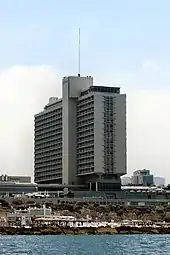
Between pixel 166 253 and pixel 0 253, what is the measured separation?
25.5m

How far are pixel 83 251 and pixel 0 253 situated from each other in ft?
52.5

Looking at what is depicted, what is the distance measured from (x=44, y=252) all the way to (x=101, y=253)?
9.03 m

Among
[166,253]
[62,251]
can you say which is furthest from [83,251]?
[166,253]

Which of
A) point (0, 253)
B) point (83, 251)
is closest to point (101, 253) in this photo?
point (83, 251)

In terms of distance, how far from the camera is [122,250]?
13288 centimetres

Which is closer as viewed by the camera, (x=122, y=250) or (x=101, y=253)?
(x=101, y=253)

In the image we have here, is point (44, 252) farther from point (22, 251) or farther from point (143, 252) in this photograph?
point (143, 252)

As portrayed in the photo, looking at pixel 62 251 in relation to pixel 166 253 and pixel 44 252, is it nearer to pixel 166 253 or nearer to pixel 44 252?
pixel 44 252

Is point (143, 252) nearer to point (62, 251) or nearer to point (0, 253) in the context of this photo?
point (62, 251)

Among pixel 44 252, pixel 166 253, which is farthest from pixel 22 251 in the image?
pixel 166 253

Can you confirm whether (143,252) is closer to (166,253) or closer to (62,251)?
(166,253)

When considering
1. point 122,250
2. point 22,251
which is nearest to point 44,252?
point 22,251

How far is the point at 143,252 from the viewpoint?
412 ft

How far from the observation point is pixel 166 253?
122 metres
